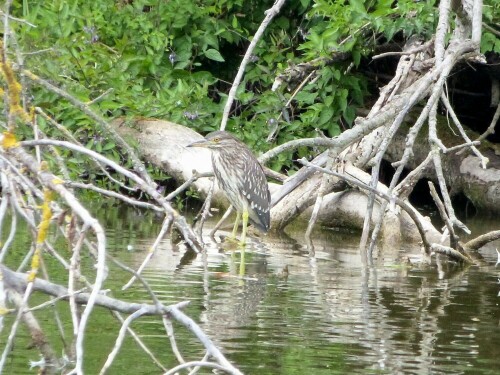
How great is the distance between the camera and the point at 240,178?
378 inches

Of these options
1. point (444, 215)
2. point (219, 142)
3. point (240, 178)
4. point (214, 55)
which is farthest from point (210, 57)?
point (444, 215)

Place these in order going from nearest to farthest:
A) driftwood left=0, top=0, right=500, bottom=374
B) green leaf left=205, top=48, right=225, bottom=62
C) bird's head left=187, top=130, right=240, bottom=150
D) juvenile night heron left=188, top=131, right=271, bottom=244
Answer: driftwood left=0, top=0, right=500, bottom=374
juvenile night heron left=188, top=131, right=271, bottom=244
bird's head left=187, top=130, right=240, bottom=150
green leaf left=205, top=48, right=225, bottom=62

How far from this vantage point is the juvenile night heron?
9.41 m

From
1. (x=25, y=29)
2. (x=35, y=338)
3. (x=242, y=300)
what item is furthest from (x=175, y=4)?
(x=35, y=338)

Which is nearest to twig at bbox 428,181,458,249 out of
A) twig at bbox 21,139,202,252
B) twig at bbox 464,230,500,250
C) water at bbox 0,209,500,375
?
water at bbox 0,209,500,375

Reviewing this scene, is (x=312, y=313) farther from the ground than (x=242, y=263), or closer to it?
closer to it

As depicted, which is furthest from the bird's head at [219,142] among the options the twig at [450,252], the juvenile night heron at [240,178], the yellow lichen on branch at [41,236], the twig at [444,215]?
the yellow lichen on branch at [41,236]

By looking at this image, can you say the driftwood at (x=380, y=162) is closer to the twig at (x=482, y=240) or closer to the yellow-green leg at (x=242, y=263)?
the twig at (x=482, y=240)

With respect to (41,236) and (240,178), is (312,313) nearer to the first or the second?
(41,236)

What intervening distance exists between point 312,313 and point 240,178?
149 inches

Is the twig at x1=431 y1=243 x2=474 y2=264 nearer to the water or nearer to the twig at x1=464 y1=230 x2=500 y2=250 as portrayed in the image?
the water

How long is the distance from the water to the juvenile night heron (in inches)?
18.6

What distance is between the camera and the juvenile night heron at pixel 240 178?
30.9 ft

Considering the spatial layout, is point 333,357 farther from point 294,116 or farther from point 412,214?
point 294,116
